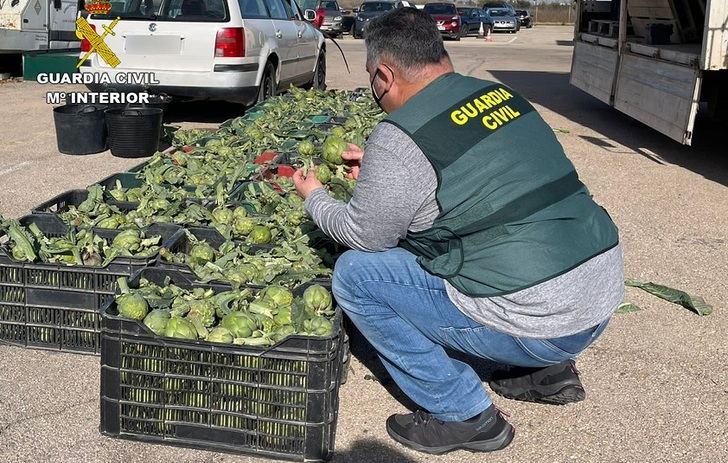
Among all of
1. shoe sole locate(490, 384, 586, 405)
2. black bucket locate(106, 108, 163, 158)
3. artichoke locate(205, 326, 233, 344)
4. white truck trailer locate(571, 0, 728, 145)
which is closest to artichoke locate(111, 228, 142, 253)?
artichoke locate(205, 326, 233, 344)

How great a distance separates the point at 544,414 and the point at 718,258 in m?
3.08

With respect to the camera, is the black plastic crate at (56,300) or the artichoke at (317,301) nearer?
the artichoke at (317,301)

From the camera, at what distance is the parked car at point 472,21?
42531 millimetres

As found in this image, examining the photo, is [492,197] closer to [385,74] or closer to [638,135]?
[385,74]

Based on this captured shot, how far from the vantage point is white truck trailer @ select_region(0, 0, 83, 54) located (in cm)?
1503

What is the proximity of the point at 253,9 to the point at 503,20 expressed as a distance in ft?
125

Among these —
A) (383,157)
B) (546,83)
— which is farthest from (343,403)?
(546,83)

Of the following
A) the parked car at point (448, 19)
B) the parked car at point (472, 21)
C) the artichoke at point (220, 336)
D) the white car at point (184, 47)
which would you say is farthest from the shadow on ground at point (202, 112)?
the parked car at point (472, 21)

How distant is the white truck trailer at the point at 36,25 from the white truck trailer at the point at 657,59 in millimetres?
8479

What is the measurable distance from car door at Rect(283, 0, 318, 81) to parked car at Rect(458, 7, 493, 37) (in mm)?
28552

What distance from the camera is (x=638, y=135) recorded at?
12133 millimetres

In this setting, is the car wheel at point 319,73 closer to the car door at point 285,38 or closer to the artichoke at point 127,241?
the car door at point 285,38

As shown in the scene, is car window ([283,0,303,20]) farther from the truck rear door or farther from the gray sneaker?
the gray sneaker

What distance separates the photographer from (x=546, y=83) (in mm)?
19391
